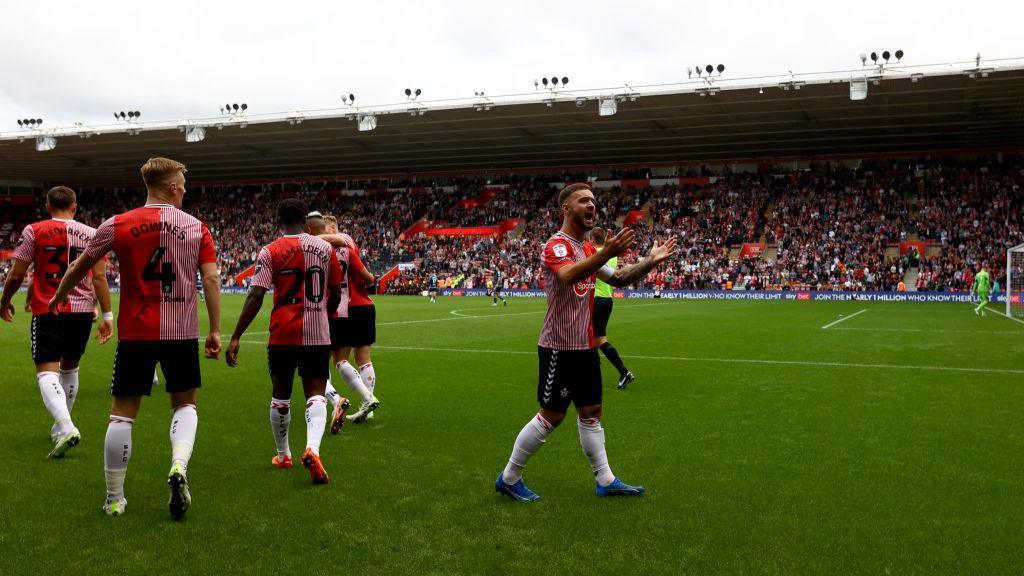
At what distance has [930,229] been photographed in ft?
137

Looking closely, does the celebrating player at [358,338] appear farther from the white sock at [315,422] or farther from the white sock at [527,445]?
the white sock at [527,445]

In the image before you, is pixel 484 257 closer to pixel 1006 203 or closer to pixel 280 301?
pixel 1006 203

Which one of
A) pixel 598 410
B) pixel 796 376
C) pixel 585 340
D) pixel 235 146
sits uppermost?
pixel 235 146

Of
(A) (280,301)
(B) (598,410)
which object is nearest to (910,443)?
(B) (598,410)

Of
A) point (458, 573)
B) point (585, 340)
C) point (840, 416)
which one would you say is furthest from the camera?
point (840, 416)

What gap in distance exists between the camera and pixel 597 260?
4289 millimetres

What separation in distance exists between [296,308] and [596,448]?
90.8 inches

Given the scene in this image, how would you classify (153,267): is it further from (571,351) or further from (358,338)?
(358,338)

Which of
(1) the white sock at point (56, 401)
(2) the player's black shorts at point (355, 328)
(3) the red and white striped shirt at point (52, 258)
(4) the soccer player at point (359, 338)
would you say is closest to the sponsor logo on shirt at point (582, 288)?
(4) the soccer player at point (359, 338)

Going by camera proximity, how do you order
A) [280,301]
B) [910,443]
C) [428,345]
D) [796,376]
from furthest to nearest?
[428,345] < [796,376] < [910,443] < [280,301]

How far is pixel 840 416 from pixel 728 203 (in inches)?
1670

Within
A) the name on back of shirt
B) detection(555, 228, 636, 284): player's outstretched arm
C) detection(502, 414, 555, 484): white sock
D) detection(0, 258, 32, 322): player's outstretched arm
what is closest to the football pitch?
detection(502, 414, 555, 484): white sock

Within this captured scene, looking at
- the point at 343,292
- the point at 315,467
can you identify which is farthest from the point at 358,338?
the point at 315,467

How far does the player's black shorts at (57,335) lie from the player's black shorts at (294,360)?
1.99m
